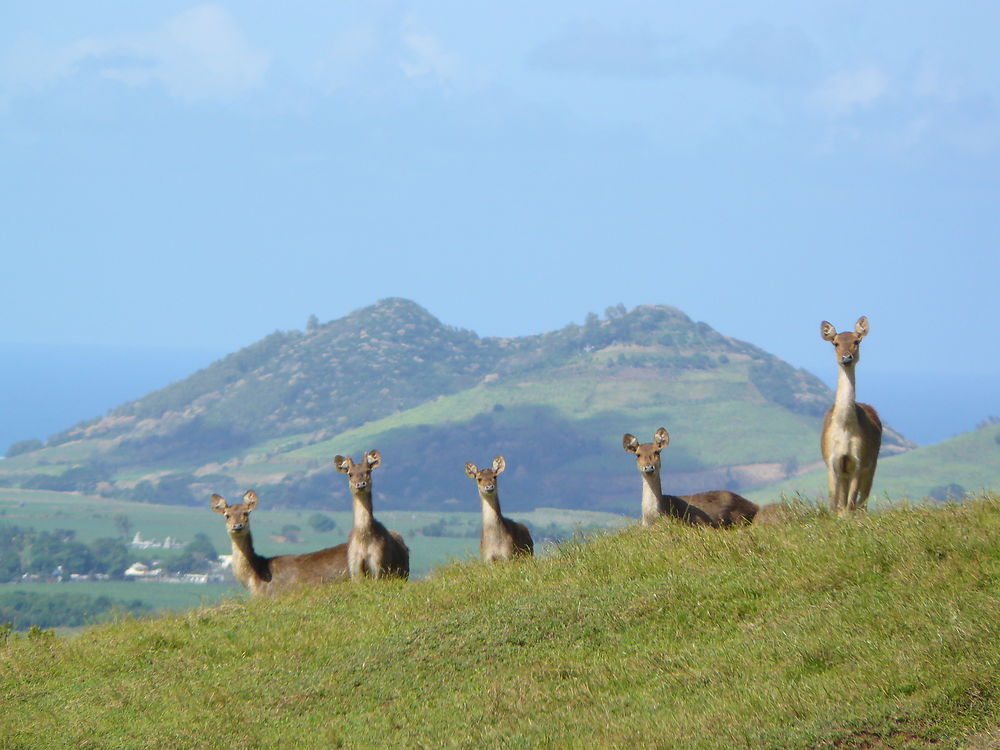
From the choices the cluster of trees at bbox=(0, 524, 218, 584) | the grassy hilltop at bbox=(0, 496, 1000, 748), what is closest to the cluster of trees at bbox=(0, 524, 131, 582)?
the cluster of trees at bbox=(0, 524, 218, 584)

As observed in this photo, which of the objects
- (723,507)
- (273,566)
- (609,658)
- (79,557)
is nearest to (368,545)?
(273,566)

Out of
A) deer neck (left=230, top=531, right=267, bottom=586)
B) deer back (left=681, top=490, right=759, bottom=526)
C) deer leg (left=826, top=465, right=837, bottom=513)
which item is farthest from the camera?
deer neck (left=230, top=531, right=267, bottom=586)

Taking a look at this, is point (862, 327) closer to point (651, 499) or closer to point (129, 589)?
point (651, 499)

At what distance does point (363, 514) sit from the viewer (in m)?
19.0

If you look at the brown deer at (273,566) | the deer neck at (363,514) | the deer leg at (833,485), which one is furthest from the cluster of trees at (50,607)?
the deer leg at (833,485)

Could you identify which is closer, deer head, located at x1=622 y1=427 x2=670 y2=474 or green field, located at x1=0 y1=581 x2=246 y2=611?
deer head, located at x1=622 y1=427 x2=670 y2=474

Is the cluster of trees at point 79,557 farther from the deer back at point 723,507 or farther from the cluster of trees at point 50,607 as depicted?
the deer back at point 723,507

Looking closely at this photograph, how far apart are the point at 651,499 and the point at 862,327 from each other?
11.2 feet

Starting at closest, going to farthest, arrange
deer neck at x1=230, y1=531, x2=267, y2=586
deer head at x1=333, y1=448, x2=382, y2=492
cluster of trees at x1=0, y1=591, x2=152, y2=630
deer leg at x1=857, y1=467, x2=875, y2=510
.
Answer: deer leg at x1=857, y1=467, x2=875, y2=510, deer head at x1=333, y1=448, x2=382, y2=492, deer neck at x1=230, y1=531, x2=267, y2=586, cluster of trees at x1=0, y1=591, x2=152, y2=630

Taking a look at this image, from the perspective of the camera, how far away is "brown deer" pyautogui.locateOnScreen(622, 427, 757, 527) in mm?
17781

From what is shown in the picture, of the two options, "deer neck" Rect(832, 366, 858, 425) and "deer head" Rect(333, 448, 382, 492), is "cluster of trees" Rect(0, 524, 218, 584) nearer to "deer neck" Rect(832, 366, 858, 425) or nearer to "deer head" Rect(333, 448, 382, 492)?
"deer head" Rect(333, 448, 382, 492)

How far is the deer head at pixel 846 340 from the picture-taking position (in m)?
16.9

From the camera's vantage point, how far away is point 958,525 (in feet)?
43.5

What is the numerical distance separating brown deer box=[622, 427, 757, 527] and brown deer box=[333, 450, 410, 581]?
3414 millimetres
